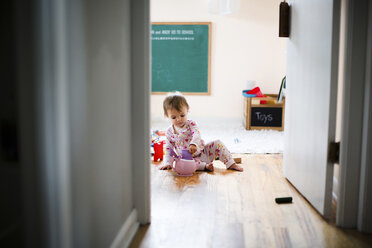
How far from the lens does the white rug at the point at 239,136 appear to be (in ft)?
10.5

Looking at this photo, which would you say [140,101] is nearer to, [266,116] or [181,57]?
[266,116]

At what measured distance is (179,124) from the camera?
8.20 feet

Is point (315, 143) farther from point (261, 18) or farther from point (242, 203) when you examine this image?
point (261, 18)

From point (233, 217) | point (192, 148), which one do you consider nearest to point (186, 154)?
point (192, 148)

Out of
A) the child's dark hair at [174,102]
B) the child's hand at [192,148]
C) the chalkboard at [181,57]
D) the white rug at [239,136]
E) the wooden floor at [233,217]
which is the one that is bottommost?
the wooden floor at [233,217]

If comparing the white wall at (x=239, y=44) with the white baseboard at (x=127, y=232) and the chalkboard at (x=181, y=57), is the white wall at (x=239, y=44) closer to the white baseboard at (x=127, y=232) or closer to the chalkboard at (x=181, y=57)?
the chalkboard at (x=181, y=57)

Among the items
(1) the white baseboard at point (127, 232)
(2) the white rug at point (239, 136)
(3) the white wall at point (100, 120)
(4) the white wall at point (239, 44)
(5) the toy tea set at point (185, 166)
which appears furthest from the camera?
(4) the white wall at point (239, 44)

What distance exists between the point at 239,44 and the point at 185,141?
256 centimetres

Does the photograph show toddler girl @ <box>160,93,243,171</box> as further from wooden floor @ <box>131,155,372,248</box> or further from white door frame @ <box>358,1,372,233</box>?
white door frame @ <box>358,1,372,233</box>

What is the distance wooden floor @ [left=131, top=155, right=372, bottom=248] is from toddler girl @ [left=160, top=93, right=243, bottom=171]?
180 mm

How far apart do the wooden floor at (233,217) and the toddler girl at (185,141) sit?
7.1 inches

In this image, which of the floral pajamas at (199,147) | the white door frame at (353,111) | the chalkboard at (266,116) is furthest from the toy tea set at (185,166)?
the chalkboard at (266,116)

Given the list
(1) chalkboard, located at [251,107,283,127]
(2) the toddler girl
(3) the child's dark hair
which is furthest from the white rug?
(3) the child's dark hair

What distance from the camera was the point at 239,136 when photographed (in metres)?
3.80
